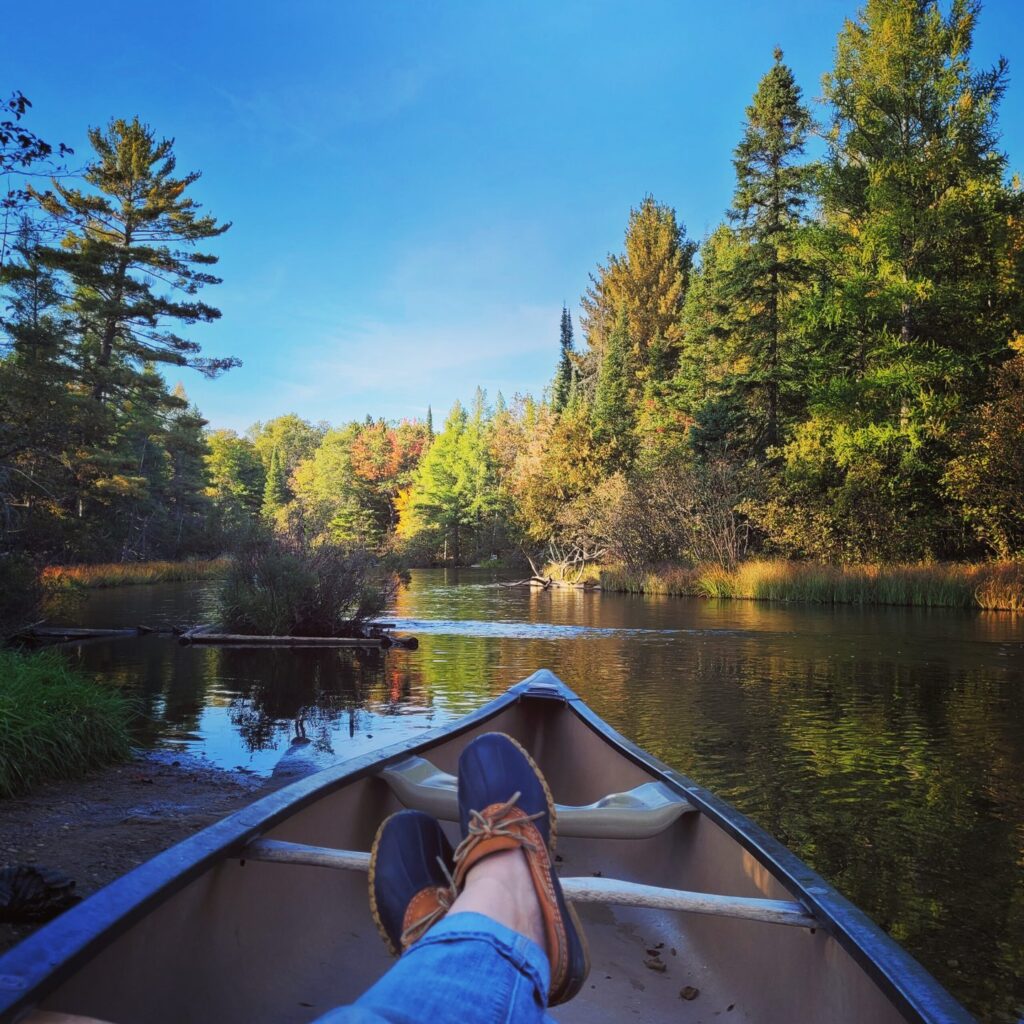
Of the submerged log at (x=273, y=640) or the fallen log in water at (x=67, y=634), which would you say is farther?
the submerged log at (x=273, y=640)

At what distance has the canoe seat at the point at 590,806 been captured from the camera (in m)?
2.57

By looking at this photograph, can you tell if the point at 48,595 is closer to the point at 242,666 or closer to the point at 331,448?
the point at 242,666

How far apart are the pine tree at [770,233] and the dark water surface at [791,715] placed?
11.3 m

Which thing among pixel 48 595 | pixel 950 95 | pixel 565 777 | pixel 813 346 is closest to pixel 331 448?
pixel 813 346

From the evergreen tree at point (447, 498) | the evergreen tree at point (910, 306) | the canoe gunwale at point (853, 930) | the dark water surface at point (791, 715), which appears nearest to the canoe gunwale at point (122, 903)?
the canoe gunwale at point (853, 930)

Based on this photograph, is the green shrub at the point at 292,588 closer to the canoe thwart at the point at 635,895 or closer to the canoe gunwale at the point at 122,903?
the canoe gunwale at the point at 122,903

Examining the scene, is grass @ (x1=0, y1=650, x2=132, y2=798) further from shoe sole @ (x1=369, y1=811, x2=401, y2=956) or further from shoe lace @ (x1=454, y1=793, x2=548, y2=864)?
shoe lace @ (x1=454, y1=793, x2=548, y2=864)

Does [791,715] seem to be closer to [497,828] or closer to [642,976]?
[642,976]

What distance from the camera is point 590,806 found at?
267 centimetres

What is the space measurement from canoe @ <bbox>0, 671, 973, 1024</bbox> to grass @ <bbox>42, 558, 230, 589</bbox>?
17.5 m

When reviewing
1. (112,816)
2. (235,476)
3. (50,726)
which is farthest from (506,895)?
(235,476)

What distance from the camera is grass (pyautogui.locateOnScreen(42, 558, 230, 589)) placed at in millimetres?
21328

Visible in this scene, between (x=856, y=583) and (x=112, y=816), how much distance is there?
1708 cm

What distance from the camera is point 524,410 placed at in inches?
2008
